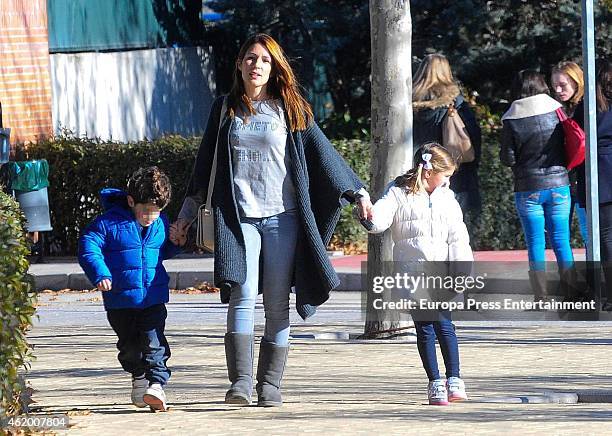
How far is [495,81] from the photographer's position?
68.0 ft

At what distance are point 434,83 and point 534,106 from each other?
867 mm

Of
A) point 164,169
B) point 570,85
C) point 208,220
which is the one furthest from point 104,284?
point 164,169

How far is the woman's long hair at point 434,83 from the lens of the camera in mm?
11344

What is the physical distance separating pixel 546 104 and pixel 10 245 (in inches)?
262

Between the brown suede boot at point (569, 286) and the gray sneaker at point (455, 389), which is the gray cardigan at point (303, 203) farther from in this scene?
the brown suede boot at point (569, 286)

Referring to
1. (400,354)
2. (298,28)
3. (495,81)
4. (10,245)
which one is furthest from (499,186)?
(10,245)

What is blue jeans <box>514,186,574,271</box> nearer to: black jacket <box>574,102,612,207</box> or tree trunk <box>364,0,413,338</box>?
black jacket <box>574,102,612,207</box>

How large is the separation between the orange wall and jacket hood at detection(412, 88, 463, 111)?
30.1 feet

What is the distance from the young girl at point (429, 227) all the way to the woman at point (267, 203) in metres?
0.31

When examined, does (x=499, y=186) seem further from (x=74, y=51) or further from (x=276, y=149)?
(x=276, y=149)

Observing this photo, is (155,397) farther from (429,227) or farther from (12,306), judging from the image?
(429,227)

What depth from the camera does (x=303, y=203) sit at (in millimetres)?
7047

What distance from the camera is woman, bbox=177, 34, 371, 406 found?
7.01 meters
